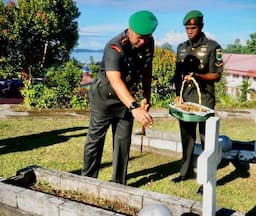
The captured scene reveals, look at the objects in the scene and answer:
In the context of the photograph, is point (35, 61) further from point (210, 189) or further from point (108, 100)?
point (210, 189)

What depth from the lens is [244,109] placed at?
12.1m

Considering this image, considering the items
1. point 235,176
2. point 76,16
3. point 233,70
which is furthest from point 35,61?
point 233,70

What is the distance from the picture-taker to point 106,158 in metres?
6.19

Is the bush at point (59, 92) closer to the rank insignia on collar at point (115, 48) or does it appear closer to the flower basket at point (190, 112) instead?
the flower basket at point (190, 112)

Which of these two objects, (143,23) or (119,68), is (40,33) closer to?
(119,68)

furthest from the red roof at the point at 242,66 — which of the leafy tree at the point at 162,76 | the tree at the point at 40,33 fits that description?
the leafy tree at the point at 162,76

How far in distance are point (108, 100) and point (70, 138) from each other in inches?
146

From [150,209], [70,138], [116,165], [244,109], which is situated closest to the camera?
[150,209]

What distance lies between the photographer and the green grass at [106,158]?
4777 mm

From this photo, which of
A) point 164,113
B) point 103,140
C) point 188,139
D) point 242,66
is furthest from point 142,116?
point 242,66

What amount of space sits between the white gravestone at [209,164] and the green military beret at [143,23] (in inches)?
40.7

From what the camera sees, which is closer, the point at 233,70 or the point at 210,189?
the point at 210,189

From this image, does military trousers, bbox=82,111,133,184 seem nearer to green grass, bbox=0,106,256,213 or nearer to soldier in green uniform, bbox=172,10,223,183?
green grass, bbox=0,106,256,213

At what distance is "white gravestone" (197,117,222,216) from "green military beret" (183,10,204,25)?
70.3 inches
